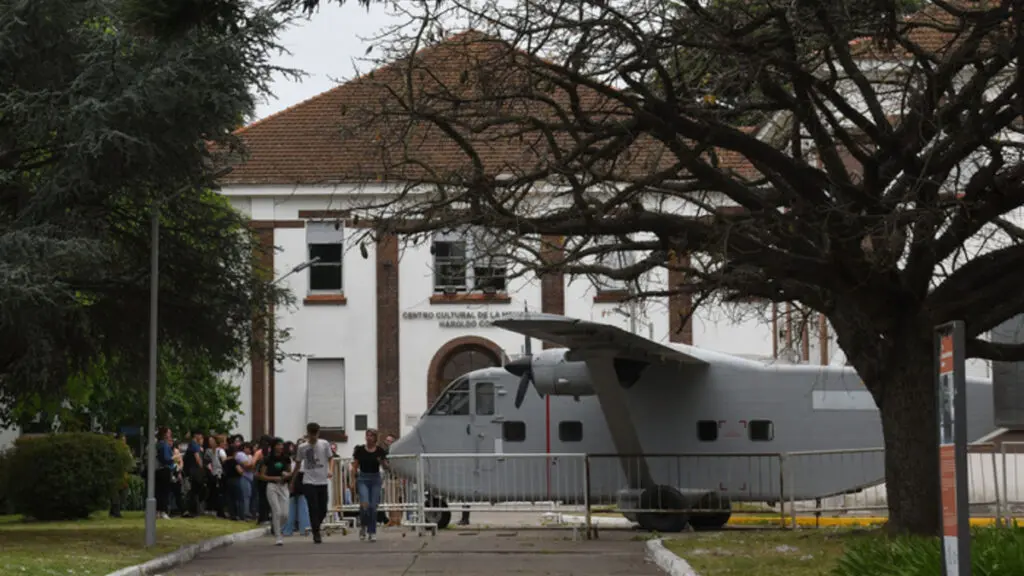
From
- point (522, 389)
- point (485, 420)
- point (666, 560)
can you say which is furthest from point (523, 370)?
point (666, 560)

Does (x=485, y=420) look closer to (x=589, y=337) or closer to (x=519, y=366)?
(x=519, y=366)

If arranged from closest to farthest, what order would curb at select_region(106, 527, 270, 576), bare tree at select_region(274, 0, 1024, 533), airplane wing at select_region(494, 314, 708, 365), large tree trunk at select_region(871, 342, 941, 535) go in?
bare tree at select_region(274, 0, 1024, 533) → curb at select_region(106, 527, 270, 576) → large tree trunk at select_region(871, 342, 941, 535) → airplane wing at select_region(494, 314, 708, 365)

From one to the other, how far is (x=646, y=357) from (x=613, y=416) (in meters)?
1.59

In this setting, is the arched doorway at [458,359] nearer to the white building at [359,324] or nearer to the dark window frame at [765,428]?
the white building at [359,324]

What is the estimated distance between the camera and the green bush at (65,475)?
3278cm

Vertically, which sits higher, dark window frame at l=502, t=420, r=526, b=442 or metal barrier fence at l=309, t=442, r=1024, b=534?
dark window frame at l=502, t=420, r=526, b=442

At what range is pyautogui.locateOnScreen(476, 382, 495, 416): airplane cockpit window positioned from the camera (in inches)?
1254

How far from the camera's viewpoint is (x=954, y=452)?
31.3 feet

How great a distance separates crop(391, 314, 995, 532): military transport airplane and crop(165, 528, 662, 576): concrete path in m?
1.12

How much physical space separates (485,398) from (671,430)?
364 centimetres

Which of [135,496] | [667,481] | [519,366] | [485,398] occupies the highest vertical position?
[519,366]

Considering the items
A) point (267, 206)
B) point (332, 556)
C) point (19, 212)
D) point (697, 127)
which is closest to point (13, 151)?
point (19, 212)

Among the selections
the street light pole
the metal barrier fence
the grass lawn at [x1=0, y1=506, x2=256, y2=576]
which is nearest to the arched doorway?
the grass lawn at [x1=0, y1=506, x2=256, y2=576]

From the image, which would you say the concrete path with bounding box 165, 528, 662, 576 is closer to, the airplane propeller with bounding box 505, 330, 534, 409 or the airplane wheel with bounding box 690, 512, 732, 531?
the airplane wheel with bounding box 690, 512, 732, 531
